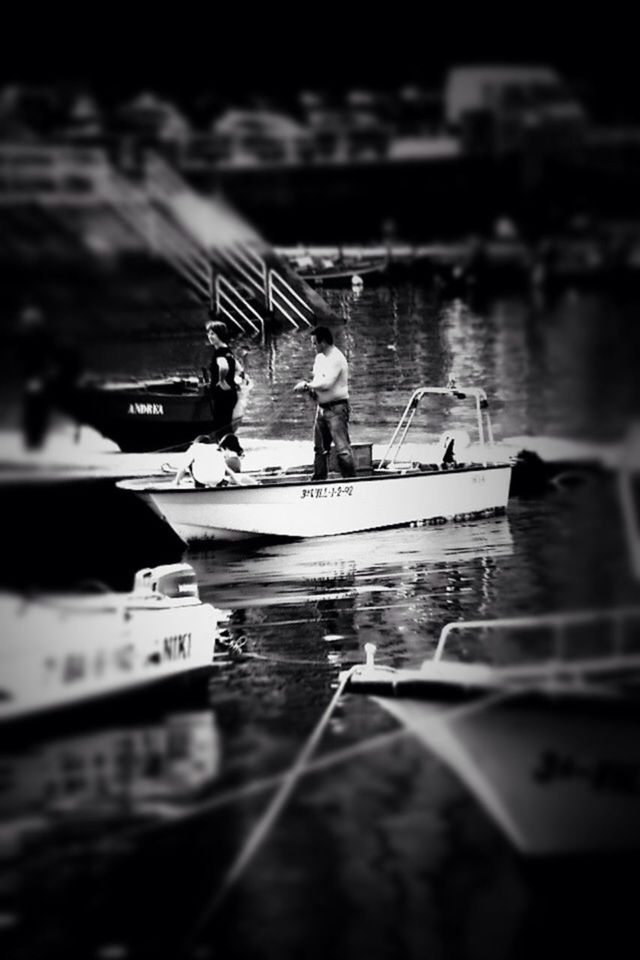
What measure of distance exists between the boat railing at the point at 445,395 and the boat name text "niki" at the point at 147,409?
0.64 metres

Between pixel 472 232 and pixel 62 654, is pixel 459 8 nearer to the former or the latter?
pixel 472 232

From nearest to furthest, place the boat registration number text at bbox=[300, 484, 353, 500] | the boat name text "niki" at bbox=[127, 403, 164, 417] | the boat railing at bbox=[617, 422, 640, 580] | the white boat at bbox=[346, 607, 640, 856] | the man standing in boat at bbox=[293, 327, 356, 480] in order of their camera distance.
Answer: the white boat at bbox=[346, 607, 640, 856]
the boat railing at bbox=[617, 422, 640, 580]
the boat name text "niki" at bbox=[127, 403, 164, 417]
the man standing in boat at bbox=[293, 327, 356, 480]
the boat registration number text at bbox=[300, 484, 353, 500]

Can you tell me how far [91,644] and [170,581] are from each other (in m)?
0.46

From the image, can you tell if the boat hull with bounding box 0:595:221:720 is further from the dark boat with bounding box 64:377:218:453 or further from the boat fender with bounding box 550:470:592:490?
the boat fender with bounding box 550:470:592:490

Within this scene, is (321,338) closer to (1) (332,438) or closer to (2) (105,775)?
(1) (332,438)

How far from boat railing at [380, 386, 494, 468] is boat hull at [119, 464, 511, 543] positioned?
0.07 meters

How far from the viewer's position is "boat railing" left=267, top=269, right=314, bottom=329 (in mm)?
3848

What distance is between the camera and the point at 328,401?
3943mm

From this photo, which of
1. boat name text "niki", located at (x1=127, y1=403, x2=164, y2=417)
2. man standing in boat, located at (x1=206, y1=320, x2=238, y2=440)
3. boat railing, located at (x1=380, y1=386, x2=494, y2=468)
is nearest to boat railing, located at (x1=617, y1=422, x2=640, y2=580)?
boat railing, located at (x1=380, y1=386, x2=494, y2=468)

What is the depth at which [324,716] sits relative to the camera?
11.6ft

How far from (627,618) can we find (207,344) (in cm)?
135

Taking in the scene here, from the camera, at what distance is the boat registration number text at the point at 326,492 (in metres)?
4.04

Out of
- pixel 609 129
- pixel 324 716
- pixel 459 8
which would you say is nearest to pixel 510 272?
pixel 609 129

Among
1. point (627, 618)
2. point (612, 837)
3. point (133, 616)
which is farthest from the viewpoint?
point (133, 616)
